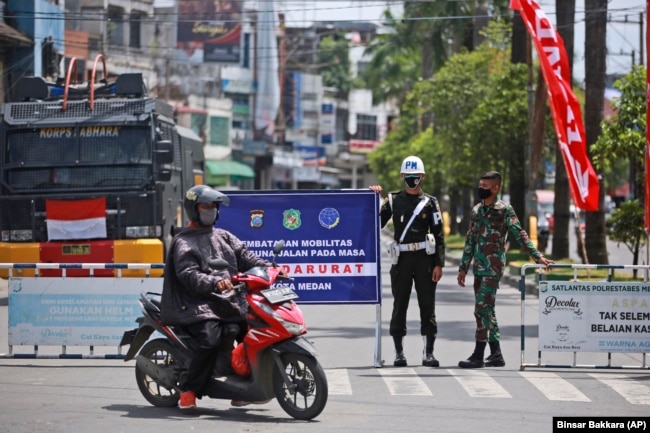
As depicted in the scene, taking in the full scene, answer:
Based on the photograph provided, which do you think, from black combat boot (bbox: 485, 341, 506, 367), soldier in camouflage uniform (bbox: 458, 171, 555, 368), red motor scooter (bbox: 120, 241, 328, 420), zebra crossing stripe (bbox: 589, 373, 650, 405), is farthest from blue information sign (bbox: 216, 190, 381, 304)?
red motor scooter (bbox: 120, 241, 328, 420)

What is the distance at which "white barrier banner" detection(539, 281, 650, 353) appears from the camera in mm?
13094

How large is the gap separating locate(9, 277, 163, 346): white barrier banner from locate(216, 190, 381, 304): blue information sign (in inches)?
45.0

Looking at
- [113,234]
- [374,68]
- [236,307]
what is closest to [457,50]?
[374,68]

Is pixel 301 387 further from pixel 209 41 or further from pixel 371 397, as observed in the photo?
pixel 209 41

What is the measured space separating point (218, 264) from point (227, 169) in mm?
73385

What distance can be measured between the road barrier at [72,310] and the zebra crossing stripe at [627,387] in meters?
4.55

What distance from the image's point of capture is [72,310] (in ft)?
44.2

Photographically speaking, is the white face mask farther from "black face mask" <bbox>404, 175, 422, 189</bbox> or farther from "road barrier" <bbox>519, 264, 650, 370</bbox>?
"road barrier" <bbox>519, 264, 650, 370</bbox>

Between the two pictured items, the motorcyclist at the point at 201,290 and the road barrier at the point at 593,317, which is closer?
the motorcyclist at the point at 201,290

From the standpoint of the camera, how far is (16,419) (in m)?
9.56

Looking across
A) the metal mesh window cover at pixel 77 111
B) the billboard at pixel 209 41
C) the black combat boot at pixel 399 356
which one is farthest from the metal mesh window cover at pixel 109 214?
the billboard at pixel 209 41

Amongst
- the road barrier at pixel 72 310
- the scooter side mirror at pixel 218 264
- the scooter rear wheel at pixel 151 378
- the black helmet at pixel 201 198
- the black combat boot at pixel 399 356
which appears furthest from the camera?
the road barrier at pixel 72 310

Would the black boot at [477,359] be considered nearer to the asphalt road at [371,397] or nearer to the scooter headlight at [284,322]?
the asphalt road at [371,397]

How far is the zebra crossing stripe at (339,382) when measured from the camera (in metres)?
11.3
